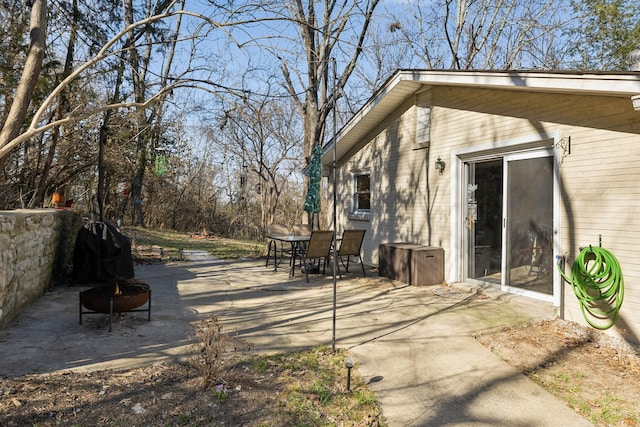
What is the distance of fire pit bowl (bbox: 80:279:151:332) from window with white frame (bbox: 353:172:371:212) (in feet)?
20.3

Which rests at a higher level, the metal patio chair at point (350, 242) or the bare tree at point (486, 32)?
the bare tree at point (486, 32)

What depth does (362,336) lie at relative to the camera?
4.18 metres

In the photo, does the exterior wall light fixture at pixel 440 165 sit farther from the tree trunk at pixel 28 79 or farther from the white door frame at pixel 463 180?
the tree trunk at pixel 28 79

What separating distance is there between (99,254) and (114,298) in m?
2.82

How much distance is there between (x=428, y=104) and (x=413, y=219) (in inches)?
85.8

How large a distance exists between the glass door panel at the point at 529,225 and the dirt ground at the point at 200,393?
5.46ft

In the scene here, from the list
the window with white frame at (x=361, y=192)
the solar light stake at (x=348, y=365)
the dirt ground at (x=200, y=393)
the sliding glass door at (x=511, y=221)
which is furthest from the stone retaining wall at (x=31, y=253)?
the sliding glass door at (x=511, y=221)

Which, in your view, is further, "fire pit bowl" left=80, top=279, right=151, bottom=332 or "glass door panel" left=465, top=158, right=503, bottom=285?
"glass door panel" left=465, top=158, right=503, bottom=285

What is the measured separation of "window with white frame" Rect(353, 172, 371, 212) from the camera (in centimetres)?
958

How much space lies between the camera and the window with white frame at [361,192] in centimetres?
958

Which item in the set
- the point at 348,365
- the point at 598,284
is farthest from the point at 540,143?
the point at 348,365

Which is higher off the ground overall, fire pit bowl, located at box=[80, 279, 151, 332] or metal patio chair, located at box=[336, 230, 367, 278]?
metal patio chair, located at box=[336, 230, 367, 278]

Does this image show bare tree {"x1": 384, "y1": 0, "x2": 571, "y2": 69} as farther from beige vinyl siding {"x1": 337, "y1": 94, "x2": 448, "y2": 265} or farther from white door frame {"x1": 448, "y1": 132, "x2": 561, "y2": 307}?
white door frame {"x1": 448, "y1": 132, "x2": 561, "y2": 307}

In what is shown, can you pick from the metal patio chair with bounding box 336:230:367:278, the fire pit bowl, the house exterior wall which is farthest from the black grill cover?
the house exterior wall
